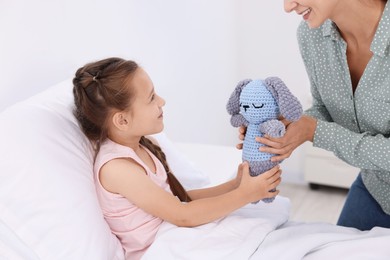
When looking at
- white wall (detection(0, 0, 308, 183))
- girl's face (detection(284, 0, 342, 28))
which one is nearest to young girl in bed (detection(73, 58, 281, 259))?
white wall (detection(0, 0, 308, 183))

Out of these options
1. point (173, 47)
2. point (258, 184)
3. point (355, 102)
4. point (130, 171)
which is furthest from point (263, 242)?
point (173, 47)

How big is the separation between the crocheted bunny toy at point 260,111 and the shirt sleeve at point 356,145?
0.19 metres

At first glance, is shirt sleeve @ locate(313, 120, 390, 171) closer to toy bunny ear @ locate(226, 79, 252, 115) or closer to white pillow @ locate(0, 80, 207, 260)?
toy bunny ear @ locate(226, 79, 252, 115)

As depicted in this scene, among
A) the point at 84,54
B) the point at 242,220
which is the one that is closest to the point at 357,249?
the point at 242,220

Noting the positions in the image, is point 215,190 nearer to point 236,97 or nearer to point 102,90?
point 236,97

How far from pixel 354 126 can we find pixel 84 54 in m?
0.88

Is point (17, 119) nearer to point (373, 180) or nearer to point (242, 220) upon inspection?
point (242, 220)

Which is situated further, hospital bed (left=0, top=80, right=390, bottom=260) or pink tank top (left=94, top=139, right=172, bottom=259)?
pink tank top (left=94, top=139, right=172, bottom=259)

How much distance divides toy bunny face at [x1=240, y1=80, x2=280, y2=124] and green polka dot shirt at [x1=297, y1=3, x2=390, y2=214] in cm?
22

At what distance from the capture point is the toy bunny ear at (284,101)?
122 centimetres

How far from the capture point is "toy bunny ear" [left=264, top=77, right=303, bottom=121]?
1.22m

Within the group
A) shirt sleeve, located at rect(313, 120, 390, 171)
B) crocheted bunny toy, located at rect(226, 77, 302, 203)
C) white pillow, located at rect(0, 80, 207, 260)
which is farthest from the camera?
shirt sleeve, located at rect(313, 120, 390, 171)

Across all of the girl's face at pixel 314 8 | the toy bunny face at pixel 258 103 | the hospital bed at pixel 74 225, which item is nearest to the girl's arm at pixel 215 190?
the hospital bed at pixel 74 225

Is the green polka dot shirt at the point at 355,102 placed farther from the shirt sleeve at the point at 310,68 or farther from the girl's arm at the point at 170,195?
the girl's arm at the point at 170,195
